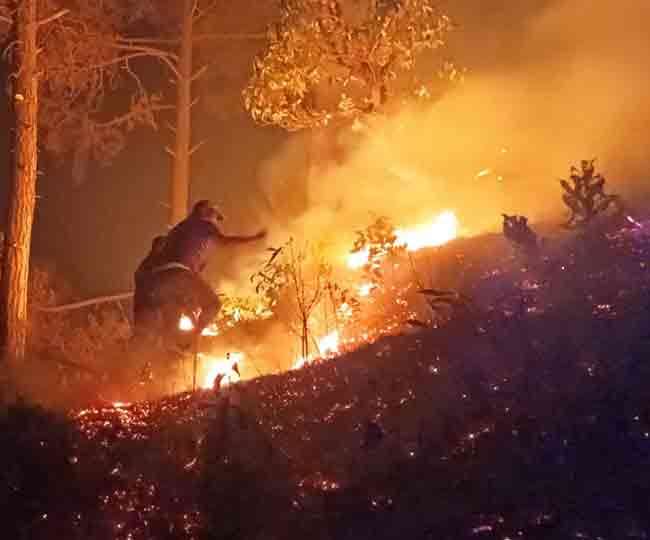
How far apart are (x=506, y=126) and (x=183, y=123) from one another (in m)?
5.39

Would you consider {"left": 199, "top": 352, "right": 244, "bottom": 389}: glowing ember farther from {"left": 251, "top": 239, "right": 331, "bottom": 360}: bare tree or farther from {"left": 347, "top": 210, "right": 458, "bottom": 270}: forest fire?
{"left": 347, "top": 210, "right": 458, "bottom": 270}: forest fire

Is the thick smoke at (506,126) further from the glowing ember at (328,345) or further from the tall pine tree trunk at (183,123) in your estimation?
the glowing ember at (328,345)

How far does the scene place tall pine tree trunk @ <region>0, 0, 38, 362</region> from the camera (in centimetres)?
1174

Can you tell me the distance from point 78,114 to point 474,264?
858 centimetres

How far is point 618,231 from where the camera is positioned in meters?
8.88

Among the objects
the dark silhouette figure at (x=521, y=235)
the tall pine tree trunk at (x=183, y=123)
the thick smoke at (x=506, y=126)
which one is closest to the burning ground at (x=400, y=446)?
the dark silhouette figure at (x=521, y=235)

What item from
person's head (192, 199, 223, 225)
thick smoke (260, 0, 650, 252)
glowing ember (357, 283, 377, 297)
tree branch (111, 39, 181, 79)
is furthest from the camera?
tree branch (111, 39, 181, 79)

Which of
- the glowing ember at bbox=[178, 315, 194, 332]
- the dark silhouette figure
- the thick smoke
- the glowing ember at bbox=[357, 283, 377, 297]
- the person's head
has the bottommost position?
the glowing ember at bbox=[178, 315, 194, 332]

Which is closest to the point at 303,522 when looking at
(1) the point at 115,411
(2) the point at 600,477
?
(2) the point at 600,477

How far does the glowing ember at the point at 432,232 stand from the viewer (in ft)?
40.4

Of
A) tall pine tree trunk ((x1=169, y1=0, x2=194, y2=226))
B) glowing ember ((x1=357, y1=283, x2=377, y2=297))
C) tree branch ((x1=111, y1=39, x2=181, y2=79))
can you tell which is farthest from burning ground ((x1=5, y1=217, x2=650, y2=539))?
tree branch ((x1=111, y1=39, x2=181, y2=79))

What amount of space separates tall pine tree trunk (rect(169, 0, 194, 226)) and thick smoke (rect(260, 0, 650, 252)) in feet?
8.28

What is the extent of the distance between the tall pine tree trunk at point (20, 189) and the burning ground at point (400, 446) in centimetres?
482

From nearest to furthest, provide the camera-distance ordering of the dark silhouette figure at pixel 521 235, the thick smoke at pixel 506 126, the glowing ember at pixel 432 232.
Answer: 1. the dark silhouette figure at pixel 521 235
2. the glowing ember at pixel 432 232
3. the thick smoke at pixel 506 126
